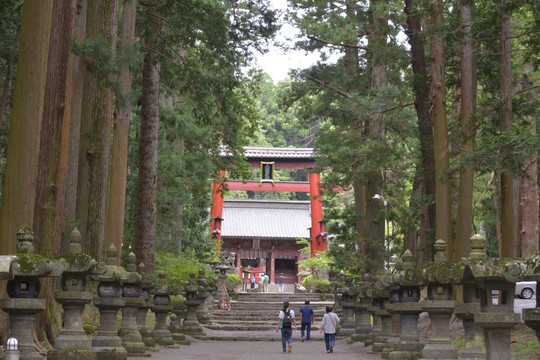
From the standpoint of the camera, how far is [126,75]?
19625 mm

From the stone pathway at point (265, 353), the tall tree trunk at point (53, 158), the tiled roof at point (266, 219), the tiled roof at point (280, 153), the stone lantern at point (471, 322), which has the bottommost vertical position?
the stone pathway at point (265, 353)

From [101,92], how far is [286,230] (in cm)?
4543

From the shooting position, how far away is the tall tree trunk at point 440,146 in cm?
1777

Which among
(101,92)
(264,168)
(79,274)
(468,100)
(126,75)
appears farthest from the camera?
(264,168)

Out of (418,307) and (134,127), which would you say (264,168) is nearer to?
(134,127)

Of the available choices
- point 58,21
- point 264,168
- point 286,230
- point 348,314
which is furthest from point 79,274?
point 286,230

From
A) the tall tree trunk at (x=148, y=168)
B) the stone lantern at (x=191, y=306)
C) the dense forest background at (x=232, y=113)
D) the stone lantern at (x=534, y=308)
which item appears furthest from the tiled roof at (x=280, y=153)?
the stone lantern at (x=534, y=308)

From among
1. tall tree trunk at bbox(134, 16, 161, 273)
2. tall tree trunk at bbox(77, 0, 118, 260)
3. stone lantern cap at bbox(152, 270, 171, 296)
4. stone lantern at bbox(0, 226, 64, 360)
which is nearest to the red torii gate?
tall tree trunk at bbox(134, 16, 161, 273)

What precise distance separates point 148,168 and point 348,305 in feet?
28.2

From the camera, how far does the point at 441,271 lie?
37.3ft

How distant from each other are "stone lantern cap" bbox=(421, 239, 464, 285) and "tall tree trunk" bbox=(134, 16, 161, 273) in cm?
1108

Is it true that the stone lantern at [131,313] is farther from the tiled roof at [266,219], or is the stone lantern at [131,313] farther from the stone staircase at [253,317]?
the tiled roof at [266,219]

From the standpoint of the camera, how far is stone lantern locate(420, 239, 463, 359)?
38.4ft

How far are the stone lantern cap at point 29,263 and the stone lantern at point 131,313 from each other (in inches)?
215
